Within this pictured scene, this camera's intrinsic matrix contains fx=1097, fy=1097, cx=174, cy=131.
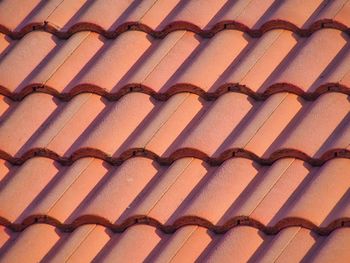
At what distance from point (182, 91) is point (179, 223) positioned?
750mm

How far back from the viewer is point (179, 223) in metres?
4.37

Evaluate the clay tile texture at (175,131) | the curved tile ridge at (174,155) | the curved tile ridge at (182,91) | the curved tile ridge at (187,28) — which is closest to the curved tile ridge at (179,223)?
the clay tile texture at (175,131)

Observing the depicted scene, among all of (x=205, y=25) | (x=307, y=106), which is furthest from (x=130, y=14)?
(x=307, y=106)

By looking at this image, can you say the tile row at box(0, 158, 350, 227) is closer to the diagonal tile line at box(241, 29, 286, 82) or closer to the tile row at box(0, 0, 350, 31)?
the diagonal tile line at box(241, 29, 286, 82)

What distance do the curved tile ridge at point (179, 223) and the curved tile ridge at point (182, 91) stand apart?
0.71 m

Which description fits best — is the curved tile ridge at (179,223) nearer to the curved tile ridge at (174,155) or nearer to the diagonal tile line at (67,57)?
the curved tile ridge at (174,155)

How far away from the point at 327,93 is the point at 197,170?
2.26ft

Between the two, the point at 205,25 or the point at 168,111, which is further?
the point at 205,25

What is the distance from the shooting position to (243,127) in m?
4.73

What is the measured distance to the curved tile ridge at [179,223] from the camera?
4.28 m

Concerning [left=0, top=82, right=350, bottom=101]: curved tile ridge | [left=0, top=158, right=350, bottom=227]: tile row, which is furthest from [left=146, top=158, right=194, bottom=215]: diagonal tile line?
[left=0, top=82, right=350, bottom=101]: curved tile ridge

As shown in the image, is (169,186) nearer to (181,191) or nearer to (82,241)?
(181,191)

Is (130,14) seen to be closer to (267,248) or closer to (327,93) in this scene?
(327,93)

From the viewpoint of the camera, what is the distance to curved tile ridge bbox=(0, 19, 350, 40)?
5078 mm
